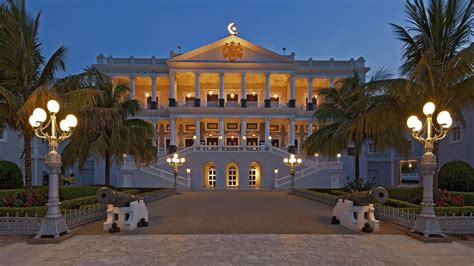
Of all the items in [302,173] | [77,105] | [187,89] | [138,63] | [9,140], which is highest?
[138,63]

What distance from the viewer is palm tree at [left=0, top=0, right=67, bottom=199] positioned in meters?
11.0

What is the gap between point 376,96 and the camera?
1305 cm

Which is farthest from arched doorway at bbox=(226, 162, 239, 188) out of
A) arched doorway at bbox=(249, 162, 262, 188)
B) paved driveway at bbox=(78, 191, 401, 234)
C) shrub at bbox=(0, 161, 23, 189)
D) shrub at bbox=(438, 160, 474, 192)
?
shrub at bbox=(438, 160, 474, 192)

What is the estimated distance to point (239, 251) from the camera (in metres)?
7.65

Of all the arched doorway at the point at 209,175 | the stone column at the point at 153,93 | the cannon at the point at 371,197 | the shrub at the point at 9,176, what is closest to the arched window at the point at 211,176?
the arched doorway at the point at 209,175

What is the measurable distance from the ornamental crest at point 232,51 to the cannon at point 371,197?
1211 inches

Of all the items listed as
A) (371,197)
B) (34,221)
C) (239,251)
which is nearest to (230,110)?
(371,197)

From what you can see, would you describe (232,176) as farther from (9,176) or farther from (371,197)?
(371,197)

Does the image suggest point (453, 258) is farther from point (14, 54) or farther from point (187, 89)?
point (187, 89)

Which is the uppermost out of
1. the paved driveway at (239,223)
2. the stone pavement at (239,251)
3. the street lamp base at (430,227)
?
the street lamp base at (430,227)

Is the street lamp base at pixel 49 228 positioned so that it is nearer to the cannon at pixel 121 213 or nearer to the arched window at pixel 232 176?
the cannon at pixel 121 213

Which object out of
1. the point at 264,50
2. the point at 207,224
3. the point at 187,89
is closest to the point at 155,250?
the point at 207,224

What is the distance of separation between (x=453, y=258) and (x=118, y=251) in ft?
25.6

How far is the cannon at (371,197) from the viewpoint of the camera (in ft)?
30.0
